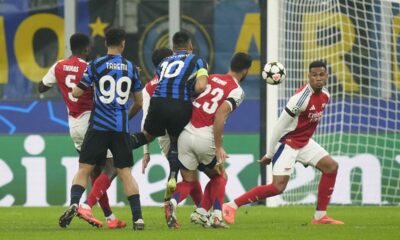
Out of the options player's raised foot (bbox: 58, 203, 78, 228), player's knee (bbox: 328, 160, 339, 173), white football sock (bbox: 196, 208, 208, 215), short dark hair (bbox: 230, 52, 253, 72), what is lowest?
white football sock (bbox: 196, 208, 208, 215)

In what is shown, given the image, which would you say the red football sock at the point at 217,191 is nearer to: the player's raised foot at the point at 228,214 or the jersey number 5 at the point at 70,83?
the player's raised foot at the point at 228,214

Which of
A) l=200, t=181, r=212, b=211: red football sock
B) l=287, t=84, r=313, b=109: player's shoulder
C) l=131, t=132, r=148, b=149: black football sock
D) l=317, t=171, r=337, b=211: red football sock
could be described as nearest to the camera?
l=200, t=181, r=212, b=211: red football sock

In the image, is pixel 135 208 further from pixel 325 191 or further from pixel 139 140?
pixel 325 191

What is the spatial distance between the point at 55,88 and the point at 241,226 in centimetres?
697

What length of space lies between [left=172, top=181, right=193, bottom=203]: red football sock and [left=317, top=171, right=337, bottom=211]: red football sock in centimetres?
177

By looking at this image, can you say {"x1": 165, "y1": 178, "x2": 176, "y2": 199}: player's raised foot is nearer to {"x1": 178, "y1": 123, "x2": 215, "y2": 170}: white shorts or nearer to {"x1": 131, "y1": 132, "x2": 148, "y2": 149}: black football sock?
{"x1": 178, "y1": 123, "x2": 215, "y2": 170}: white shorts

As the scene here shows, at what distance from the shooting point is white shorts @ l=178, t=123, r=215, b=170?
12727 mm

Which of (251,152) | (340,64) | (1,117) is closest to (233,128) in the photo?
(251,152)

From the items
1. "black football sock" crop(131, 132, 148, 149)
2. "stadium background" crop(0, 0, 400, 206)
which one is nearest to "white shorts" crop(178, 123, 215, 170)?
"black football sock" crop(131, 132, 148, 149)

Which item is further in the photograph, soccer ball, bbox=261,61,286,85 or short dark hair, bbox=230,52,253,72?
soccer ball, bbox=261,61,286,85

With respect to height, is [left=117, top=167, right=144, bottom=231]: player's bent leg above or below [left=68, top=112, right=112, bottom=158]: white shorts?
below

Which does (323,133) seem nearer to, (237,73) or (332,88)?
(332,88)

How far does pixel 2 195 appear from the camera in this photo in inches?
755

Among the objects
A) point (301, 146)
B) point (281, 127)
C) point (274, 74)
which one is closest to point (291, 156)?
point (301, 146)
